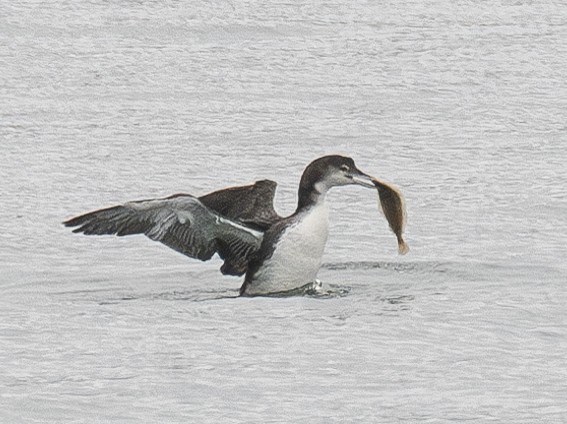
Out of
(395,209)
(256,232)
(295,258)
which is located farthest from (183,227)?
(395,209)

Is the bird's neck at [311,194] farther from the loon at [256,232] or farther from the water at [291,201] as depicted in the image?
the water at [291,201]

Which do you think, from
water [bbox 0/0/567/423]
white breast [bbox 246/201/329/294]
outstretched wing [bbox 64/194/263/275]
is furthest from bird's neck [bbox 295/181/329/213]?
water [bbox 0/0/567/423]

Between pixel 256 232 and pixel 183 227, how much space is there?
19.4 inches

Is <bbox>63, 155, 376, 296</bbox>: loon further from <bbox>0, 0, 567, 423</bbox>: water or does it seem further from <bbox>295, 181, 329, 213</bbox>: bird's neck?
<bbox>0, 0, 567, 423</bbox>: water

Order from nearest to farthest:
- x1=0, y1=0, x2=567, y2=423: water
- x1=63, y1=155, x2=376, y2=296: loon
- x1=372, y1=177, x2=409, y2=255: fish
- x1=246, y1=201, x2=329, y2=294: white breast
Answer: x1=0, y1=0, x2=567, y2=423: water, x1=63, y1=155, x2=376, y2=296: loon, x1=246, y1=201, x2=329, y2=294: white breast, x1=372, y1=177, x2=409, y2=255: fish

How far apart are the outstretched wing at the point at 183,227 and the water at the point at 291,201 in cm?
26

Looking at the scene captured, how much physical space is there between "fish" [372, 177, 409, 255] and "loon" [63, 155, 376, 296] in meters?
0.15

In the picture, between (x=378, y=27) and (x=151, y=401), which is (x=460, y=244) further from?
(x=378, y=27)

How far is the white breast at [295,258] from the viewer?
36.2 ft

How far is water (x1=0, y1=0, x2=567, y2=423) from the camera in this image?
8.86m

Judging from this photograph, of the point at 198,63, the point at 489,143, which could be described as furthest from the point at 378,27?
the point at 489,143

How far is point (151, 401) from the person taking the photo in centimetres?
854

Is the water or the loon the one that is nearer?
the water

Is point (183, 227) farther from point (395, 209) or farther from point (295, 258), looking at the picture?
point (395, 209)
